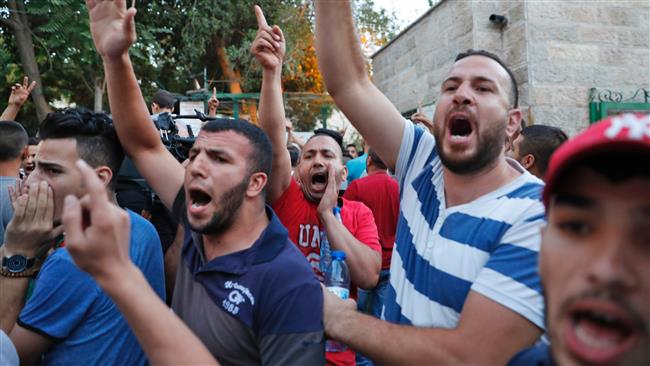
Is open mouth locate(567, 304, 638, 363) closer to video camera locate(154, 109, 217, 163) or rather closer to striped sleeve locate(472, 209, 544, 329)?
striped sleeve locate(472, 209, 544, 329)

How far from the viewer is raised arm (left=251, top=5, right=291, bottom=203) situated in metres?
2.99

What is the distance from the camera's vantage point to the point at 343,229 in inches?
131

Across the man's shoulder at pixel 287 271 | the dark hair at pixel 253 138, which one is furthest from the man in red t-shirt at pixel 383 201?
the man's shoulder at pixel 287 271

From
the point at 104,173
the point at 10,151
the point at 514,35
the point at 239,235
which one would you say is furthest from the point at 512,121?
the point at 514,35

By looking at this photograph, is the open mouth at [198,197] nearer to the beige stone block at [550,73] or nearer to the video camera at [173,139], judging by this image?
the video camera at [173,139]

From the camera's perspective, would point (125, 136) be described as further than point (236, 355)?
Yes

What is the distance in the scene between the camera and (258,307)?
6.26ft

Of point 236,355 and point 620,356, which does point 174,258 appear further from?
point 620,356

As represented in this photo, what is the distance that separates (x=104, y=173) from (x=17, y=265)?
2.20 ft

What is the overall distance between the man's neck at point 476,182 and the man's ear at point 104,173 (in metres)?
1.62

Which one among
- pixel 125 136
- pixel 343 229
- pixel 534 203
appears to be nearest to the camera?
pixel 534 203

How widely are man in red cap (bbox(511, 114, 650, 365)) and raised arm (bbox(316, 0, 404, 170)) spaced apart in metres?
1.23

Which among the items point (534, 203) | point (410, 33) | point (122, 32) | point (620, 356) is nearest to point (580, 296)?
point (620, 356)

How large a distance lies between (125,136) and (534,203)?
1.90m
